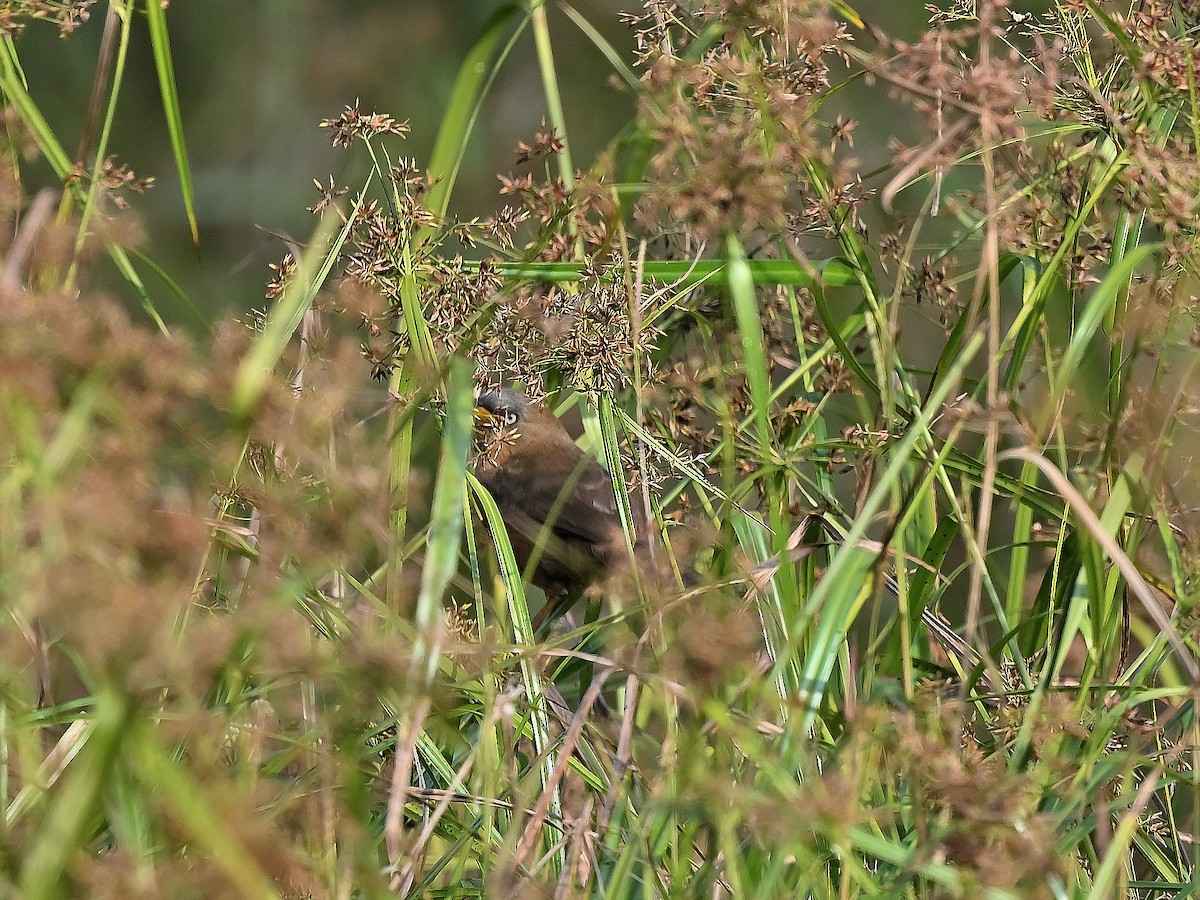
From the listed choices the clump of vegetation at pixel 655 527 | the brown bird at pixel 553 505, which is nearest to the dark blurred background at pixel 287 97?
the brown bird at pixel 553 505

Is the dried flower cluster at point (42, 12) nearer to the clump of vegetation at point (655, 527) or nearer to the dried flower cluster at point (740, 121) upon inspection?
the clump of vegetation at point (655, 527)

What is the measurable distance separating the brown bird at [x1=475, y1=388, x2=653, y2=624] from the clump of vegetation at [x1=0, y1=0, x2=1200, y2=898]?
835 mm

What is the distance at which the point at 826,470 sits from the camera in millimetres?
2637

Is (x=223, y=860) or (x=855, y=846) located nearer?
(x=223, y=860)

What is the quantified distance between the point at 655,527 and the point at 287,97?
7363 mm

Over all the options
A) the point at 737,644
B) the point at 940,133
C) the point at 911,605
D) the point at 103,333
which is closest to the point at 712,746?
the point at 911,605

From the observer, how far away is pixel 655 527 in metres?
2.00

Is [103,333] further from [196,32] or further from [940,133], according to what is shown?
[196,32]

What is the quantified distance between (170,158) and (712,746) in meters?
7.45

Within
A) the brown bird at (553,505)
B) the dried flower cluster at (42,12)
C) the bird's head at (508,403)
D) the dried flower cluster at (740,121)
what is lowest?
the brown bird at (553,505)

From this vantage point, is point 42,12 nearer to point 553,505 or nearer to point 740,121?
point 740,121

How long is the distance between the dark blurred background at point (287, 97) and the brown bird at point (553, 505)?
13.4ft

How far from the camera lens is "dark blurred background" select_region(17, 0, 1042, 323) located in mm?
8086

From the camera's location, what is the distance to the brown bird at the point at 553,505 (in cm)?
358
